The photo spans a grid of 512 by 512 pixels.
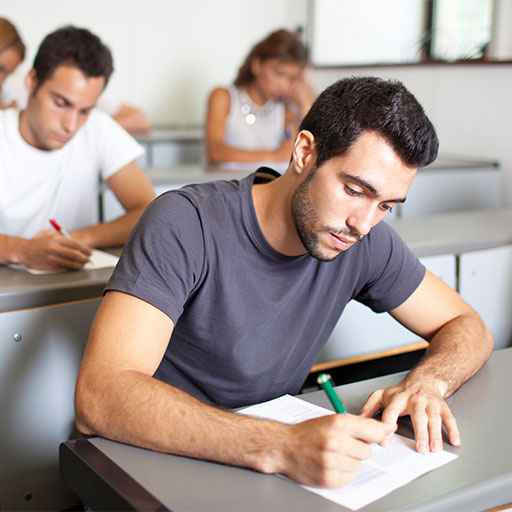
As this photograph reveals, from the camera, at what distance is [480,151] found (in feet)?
11.5

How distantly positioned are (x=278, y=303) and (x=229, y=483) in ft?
1.49

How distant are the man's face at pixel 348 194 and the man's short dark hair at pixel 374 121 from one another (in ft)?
0.05

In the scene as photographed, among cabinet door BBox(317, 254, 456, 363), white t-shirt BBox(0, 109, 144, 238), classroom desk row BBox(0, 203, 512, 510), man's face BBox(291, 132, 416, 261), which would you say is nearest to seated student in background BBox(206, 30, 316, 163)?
white t-shirt BBox(0, 109, 144, 238)

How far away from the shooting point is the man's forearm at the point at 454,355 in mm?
1162

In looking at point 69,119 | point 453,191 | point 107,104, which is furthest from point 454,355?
point 107,104

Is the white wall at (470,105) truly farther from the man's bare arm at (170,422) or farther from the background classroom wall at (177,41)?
the man's bare arm at (170,422)

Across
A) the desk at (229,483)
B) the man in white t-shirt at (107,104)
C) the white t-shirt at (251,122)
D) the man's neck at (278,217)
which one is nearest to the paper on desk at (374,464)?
the desk at (229,483)

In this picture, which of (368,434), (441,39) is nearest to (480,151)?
(441,39)

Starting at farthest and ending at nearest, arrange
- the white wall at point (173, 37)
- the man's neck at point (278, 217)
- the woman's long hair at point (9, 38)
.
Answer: the white wall at point (173, 37) → the woman's long hair at point (9, 38) → the man's neck at point (278, 217)

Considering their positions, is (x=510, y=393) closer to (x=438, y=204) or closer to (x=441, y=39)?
(x=438, y=204)

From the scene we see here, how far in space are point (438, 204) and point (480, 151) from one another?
0.46 metres

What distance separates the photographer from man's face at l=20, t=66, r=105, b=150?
1908mm

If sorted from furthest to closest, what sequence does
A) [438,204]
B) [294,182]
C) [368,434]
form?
[438,204] < [294,182] < [368,434]

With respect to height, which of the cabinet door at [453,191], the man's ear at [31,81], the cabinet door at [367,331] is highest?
the man's ear at [31,81]
